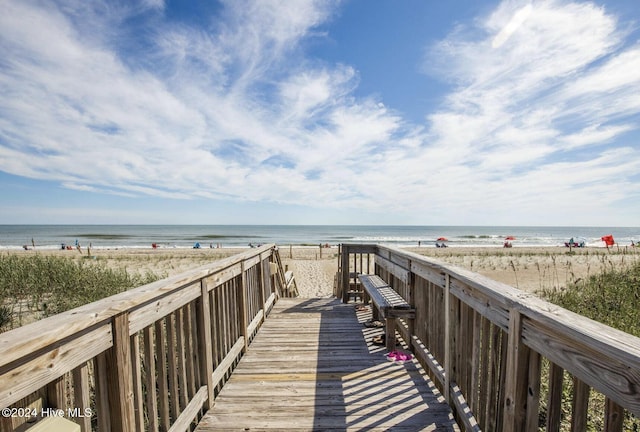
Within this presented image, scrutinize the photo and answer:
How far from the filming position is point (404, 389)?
332 centimetres

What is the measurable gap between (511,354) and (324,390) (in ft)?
6.61

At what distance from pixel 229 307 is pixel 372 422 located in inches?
77.8

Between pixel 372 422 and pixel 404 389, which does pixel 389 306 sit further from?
pixel 372 422

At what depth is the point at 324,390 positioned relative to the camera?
331 cm

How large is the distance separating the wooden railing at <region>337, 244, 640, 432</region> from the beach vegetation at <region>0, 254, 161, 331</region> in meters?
6.66

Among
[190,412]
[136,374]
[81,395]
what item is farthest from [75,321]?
[190,412]

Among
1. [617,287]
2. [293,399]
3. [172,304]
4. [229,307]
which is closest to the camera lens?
[172,304]

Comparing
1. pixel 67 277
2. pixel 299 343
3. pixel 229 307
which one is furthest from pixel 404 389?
pixel 67 277

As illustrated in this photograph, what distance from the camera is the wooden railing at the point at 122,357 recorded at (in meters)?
1.16

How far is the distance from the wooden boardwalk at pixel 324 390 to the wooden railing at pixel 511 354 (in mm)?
299

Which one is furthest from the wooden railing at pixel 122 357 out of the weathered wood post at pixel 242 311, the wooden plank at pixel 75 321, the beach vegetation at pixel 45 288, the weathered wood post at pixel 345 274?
the beach vegetation at pixel 45 288

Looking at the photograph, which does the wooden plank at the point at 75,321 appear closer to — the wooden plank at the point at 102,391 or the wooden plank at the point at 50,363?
the wooden plank at the point at 50,363

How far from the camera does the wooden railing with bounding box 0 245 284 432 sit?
3.79ft

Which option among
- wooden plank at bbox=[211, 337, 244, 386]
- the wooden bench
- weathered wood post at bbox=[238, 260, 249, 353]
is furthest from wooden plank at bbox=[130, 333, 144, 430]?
the wooden bench
